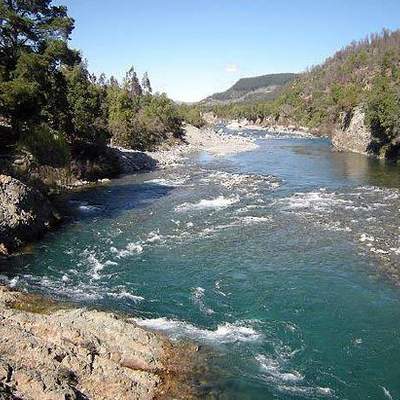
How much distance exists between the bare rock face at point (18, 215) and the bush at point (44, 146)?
9.65m

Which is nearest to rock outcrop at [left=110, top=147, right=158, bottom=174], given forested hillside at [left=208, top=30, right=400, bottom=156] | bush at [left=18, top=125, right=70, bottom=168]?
bush at [left=18, top=125, right=70, bottom=168]

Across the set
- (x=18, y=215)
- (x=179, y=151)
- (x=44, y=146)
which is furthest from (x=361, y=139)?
(x=18, y=215)

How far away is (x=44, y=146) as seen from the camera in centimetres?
4156

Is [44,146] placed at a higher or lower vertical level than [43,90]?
lower

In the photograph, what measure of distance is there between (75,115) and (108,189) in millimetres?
11784

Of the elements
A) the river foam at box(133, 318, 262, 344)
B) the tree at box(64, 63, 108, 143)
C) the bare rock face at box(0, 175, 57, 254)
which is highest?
the tree at box(64, 63, 108, 143)

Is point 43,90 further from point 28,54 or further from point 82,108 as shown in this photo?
point 82,108

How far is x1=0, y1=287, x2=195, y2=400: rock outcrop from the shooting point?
1209 centimetres

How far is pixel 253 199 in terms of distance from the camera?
41000 mm

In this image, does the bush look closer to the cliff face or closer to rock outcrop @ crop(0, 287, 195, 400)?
rock outcrop @ crop(0, 287, 195, 400)

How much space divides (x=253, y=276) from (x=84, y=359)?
1128 cm

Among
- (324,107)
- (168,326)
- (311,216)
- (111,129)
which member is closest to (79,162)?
(111,129)

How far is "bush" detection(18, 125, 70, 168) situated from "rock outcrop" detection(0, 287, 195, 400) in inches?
1013

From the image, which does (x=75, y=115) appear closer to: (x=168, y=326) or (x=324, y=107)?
(x=168, y=326)
